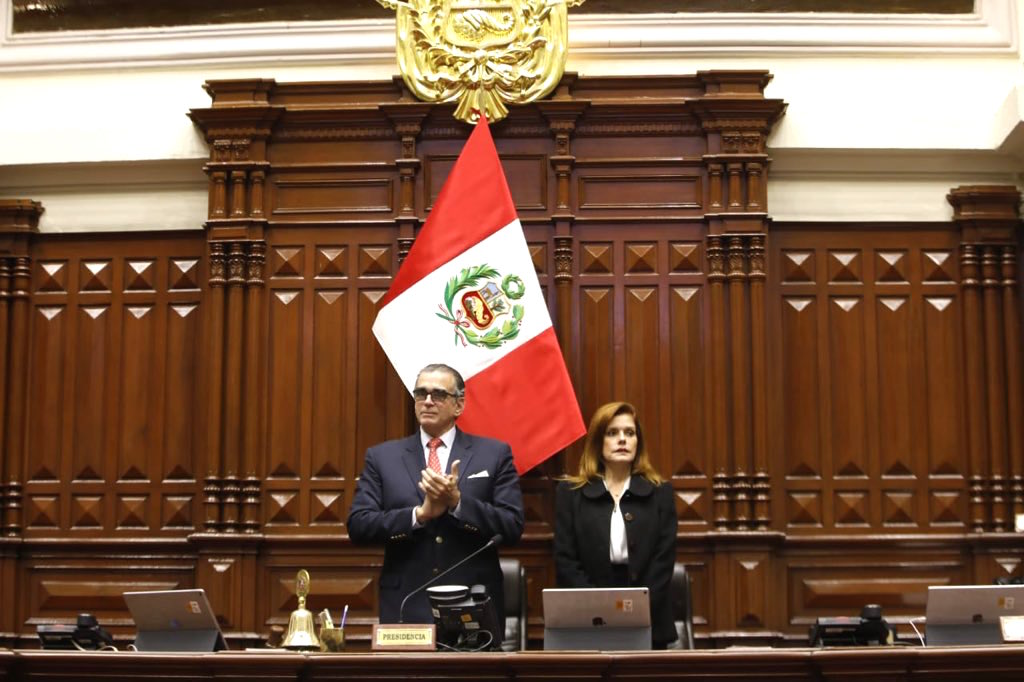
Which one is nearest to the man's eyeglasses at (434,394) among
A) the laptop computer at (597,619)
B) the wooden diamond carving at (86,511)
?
the laptop computer at (597,619)

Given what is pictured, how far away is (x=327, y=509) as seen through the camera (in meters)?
6.80

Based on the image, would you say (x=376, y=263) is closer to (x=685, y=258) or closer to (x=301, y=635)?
(x=685, y=258)

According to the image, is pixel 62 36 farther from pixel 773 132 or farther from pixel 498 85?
pixel 773 132

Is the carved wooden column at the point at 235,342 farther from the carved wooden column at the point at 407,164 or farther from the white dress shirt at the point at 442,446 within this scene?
the white dress shirt at the point at 442,446

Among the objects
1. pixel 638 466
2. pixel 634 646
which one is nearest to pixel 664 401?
pixel 638 466

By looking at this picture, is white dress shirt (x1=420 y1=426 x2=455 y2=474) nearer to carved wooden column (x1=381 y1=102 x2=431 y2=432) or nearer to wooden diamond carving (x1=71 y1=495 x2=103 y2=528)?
carved wooden column (x1=381 y1=102 x2=431 y2=432)

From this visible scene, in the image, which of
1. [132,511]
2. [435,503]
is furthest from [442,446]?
[132,511]

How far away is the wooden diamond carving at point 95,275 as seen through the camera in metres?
7.28

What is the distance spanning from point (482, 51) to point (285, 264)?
4.88 ft

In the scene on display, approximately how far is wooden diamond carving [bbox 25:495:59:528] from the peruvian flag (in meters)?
2.02

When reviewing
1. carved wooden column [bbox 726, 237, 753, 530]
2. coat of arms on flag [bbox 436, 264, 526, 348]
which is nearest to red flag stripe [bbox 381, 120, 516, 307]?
coat of arms on flag [bbox 436, 264, 526, 348]

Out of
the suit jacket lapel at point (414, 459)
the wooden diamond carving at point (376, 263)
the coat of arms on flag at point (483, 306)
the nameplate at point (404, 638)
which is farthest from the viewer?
A: the wooden diamond carving at point (376, 263)

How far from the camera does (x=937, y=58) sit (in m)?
7.17

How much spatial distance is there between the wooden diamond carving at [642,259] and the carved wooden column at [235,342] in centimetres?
189
